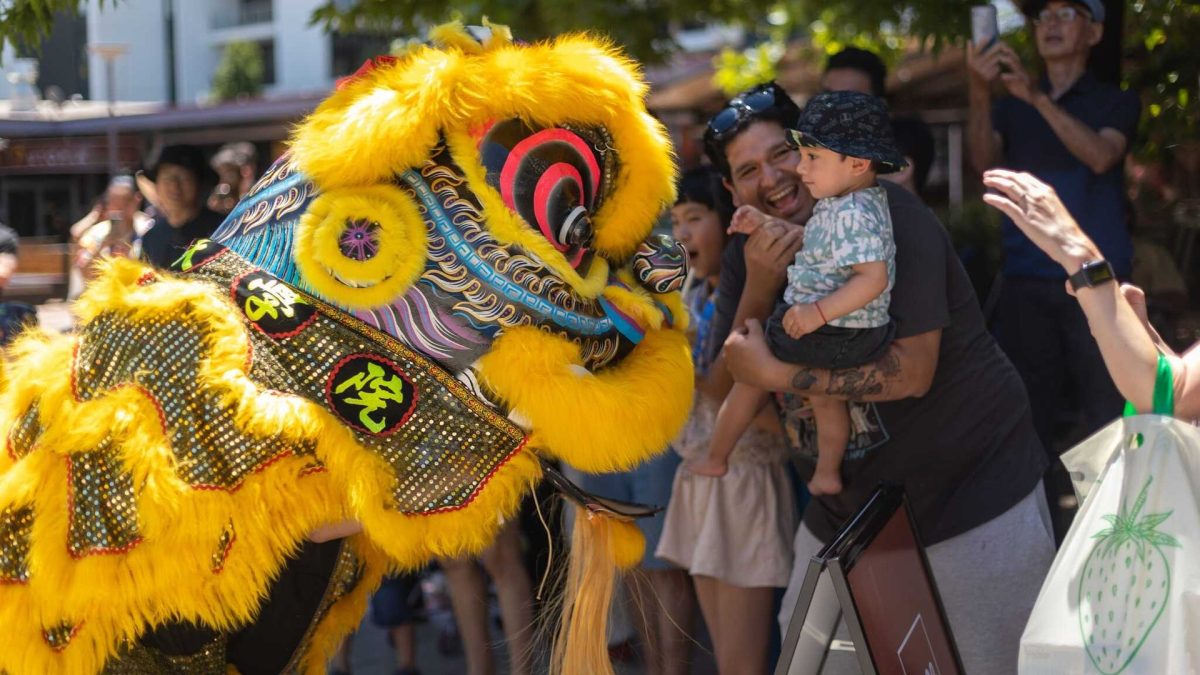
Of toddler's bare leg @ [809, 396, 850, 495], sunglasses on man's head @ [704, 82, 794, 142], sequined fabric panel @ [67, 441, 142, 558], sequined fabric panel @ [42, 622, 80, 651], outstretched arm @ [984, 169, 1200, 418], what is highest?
sunglasses on man's head @ [704, 82, 794, 142]

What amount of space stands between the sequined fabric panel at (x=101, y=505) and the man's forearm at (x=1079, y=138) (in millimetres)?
3257

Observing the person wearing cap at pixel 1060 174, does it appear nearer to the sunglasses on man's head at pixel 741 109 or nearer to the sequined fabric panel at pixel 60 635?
the sunglasses on man's head at pixel 741 109

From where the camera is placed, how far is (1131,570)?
2.16 meters

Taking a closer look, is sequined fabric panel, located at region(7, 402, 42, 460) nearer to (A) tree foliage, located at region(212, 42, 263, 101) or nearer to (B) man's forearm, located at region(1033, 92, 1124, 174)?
(B) man's forearm, located at region(1033, 92, 1124, 174)

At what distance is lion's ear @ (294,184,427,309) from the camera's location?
220 cm

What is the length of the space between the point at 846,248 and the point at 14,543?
1666mm

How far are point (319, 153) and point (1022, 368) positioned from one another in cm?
300

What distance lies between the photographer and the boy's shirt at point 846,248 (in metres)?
2.66

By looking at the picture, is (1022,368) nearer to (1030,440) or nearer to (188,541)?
(1030,440)

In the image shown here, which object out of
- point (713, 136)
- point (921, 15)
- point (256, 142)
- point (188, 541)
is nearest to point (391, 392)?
point (188, 541)

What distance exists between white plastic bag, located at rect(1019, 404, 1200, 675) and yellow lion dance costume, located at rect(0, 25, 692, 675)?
761 mm

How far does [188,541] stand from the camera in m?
2.11

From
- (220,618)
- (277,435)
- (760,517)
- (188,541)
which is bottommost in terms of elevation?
(760,517)

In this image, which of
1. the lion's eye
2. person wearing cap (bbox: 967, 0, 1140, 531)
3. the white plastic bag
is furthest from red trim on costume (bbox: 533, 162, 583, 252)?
person wearing cap (bbox: 967, 0, 1140, 531)
